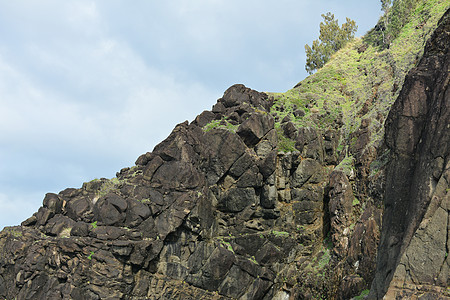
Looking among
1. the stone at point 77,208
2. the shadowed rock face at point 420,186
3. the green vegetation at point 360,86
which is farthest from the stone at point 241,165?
the shadowed rock face at point 420,186

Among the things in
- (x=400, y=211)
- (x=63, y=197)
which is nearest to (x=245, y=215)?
(x=63, y=197)

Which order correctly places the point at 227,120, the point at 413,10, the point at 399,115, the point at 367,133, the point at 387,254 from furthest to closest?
the point at 413,10 → the point at 227,120 → the point at 367,133 → the point at 399,115 → the point at 387,254

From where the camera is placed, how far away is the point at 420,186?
50.0 feet

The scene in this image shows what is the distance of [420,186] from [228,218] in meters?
21.4

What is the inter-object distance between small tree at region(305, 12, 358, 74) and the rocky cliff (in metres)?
20.2

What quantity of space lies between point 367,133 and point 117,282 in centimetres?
2467

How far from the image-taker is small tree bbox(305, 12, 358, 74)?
2391 inches

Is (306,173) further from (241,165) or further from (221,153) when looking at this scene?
(221,153)

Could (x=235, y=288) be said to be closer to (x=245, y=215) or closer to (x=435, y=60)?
(x=245, y=215)

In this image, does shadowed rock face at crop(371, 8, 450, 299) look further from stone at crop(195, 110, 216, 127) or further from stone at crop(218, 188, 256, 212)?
stone at crop(195, 110, 216, 127)

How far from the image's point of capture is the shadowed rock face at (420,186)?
14.1m

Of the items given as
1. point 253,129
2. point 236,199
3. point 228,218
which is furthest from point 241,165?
point 228,218

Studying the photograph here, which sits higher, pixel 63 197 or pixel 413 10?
pixel 413 10

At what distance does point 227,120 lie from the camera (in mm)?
38656
